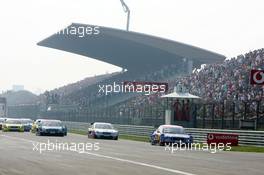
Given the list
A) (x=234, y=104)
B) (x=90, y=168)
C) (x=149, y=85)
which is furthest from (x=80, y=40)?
(x=90, y=168)

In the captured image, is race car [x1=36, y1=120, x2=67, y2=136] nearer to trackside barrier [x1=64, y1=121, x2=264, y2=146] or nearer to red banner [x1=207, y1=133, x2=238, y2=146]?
trackside barrier [x1=64, y1=121, x2=264, y2=146]

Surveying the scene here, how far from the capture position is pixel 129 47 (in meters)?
76.8

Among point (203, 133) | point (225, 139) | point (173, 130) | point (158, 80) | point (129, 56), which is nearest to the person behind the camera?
point (173, 130)

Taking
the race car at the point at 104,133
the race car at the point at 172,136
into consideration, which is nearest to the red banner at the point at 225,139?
the race car at the point at 172,136

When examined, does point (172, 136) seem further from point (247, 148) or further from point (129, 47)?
point (129, 47)

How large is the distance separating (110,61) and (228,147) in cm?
5172

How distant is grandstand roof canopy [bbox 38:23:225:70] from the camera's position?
72.9 metres

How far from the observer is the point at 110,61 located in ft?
280

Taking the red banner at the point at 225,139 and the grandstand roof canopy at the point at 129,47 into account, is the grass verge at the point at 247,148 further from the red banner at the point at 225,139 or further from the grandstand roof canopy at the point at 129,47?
the grandstand roof canopy at the point at 129,47

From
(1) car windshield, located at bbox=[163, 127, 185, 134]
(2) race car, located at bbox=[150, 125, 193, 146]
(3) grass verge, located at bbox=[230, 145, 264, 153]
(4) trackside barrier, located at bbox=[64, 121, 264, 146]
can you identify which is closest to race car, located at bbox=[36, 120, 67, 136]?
(4) trackside barrier, located at bbox=[64, 121, 264, 146]

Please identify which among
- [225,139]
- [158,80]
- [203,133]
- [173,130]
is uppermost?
[158,80]

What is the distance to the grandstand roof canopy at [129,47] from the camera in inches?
2872

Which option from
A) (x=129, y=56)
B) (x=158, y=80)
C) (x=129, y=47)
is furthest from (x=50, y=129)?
(x=129, y=56)

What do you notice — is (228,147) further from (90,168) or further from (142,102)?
(142,102)
